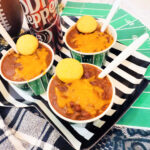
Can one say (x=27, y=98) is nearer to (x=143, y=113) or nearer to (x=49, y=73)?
(x=49, y=73)

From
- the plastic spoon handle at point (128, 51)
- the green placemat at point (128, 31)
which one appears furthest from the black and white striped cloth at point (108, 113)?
the plastic spoon handle at point (128, 51)

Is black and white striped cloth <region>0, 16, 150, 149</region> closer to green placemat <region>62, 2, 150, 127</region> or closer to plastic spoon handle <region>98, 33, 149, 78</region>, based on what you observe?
green placemat <region>62, 2, 150, 127</region>

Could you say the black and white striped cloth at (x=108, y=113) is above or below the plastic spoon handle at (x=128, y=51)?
below

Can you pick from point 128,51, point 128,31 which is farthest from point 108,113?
point 128,31

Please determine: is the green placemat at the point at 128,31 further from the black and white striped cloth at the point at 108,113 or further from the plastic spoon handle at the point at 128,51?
the plastic spoon handle at the point at 128,51

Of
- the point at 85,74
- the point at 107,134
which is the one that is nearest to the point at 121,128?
the point at 107,134
